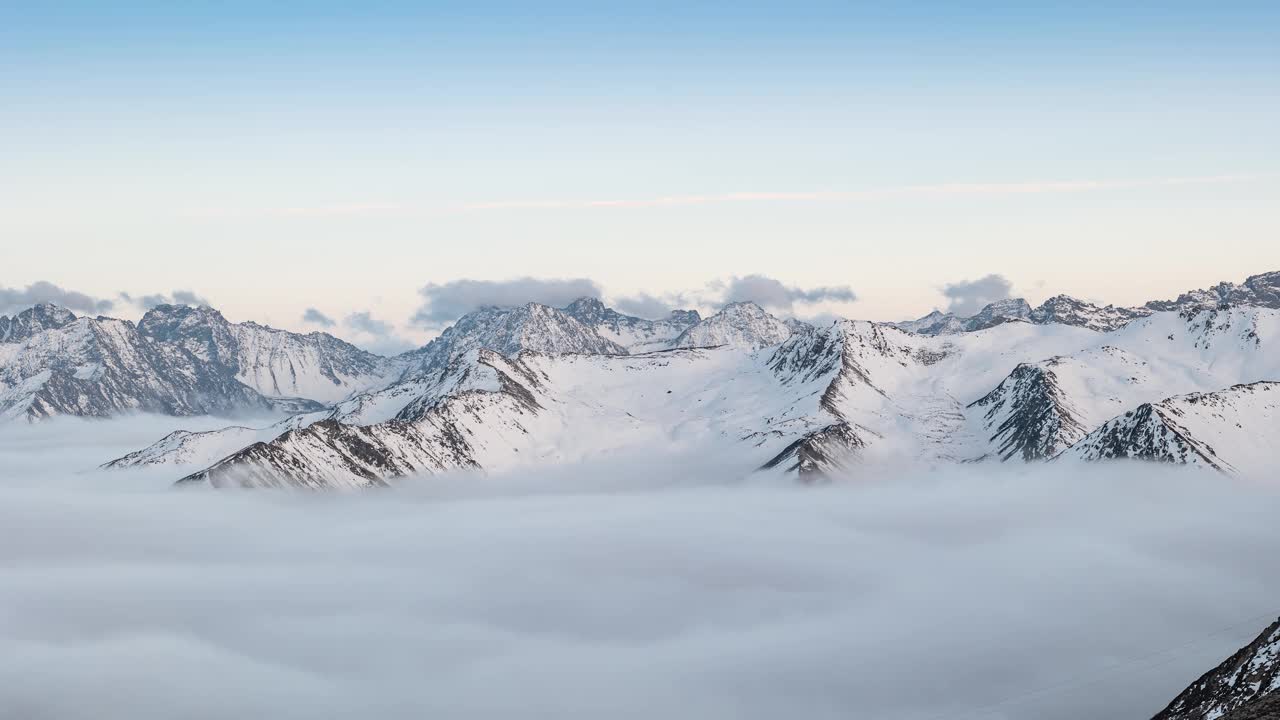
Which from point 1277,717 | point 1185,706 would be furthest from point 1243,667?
point 1277,717

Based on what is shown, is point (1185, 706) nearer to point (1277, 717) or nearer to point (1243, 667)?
point (1243, 667)

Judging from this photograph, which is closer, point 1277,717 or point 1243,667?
point 1277,717

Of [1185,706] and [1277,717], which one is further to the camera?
[1185,706]
